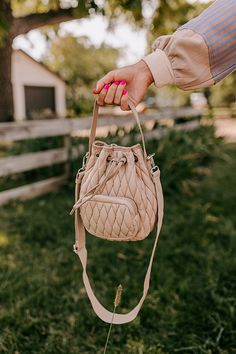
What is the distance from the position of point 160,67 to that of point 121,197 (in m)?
0.48

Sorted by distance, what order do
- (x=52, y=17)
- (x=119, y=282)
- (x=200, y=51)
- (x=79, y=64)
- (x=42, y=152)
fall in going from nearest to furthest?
(x=200, y=51) → (x=119, y=282) → (x=42, y=152) → (x=52, y=17) → (x=79, y=64)

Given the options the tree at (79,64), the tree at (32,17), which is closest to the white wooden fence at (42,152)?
the tree at (32,17)

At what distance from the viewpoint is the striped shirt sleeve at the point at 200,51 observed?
1.29 metres

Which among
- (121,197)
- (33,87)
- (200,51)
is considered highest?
(33,87)

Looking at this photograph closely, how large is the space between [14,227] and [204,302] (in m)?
2.02

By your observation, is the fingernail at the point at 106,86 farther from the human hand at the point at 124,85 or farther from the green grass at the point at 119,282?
the green grass at the point at 119,282

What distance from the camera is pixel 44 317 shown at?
7.70 feet

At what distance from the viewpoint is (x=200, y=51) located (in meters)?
1.32

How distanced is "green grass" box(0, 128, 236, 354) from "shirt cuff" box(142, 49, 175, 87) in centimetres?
137

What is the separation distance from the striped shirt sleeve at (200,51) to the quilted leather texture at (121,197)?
302mm

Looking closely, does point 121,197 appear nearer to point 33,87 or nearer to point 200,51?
point 200,51

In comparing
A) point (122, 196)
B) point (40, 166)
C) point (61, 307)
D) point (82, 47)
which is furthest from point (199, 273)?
point (82, 47)

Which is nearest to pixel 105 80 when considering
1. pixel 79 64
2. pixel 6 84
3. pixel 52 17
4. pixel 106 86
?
pixel 106 86

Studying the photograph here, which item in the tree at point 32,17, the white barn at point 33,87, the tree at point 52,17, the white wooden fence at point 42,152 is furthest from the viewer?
the white barn at point 33,87
